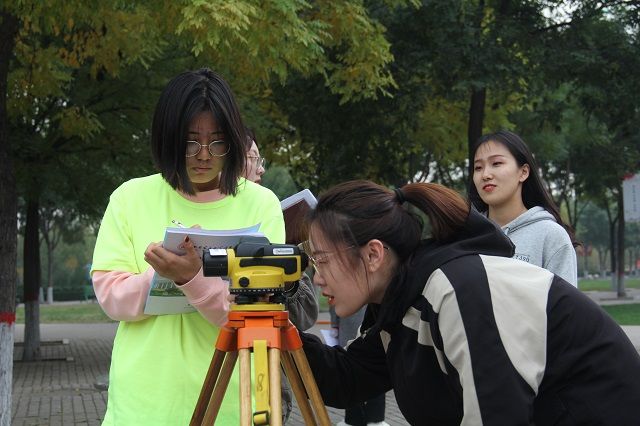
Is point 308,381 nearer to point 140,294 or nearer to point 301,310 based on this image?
point 140,294

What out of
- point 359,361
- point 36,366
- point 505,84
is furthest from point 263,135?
point 359,361

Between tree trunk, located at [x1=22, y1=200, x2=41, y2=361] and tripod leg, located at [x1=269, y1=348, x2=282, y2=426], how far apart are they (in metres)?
12.4

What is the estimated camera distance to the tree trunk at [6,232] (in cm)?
726

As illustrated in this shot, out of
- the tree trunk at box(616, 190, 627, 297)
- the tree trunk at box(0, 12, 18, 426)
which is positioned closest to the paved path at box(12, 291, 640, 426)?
the tree trunk at box(0, 12, 18, 426)

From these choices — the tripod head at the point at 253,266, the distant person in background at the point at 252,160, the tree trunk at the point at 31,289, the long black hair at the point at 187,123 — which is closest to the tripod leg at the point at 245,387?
the tripod head at the point at 253,266

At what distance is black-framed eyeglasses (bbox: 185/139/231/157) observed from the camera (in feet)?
8.33

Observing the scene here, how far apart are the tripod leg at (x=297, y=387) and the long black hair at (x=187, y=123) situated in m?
0.50

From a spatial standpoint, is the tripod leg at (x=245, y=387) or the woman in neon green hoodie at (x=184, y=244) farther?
the woman in neon green hoodie at (x=184, y=244)

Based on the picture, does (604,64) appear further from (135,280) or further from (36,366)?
(135,280)

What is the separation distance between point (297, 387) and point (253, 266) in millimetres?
388

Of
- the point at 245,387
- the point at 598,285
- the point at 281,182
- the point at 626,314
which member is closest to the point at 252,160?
the point at 245,387

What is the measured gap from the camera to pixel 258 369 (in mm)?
2221

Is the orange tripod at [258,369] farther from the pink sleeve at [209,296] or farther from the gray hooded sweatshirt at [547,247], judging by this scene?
the gray hooded sweatshirt at [547,247]

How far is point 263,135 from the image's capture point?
13086mm
